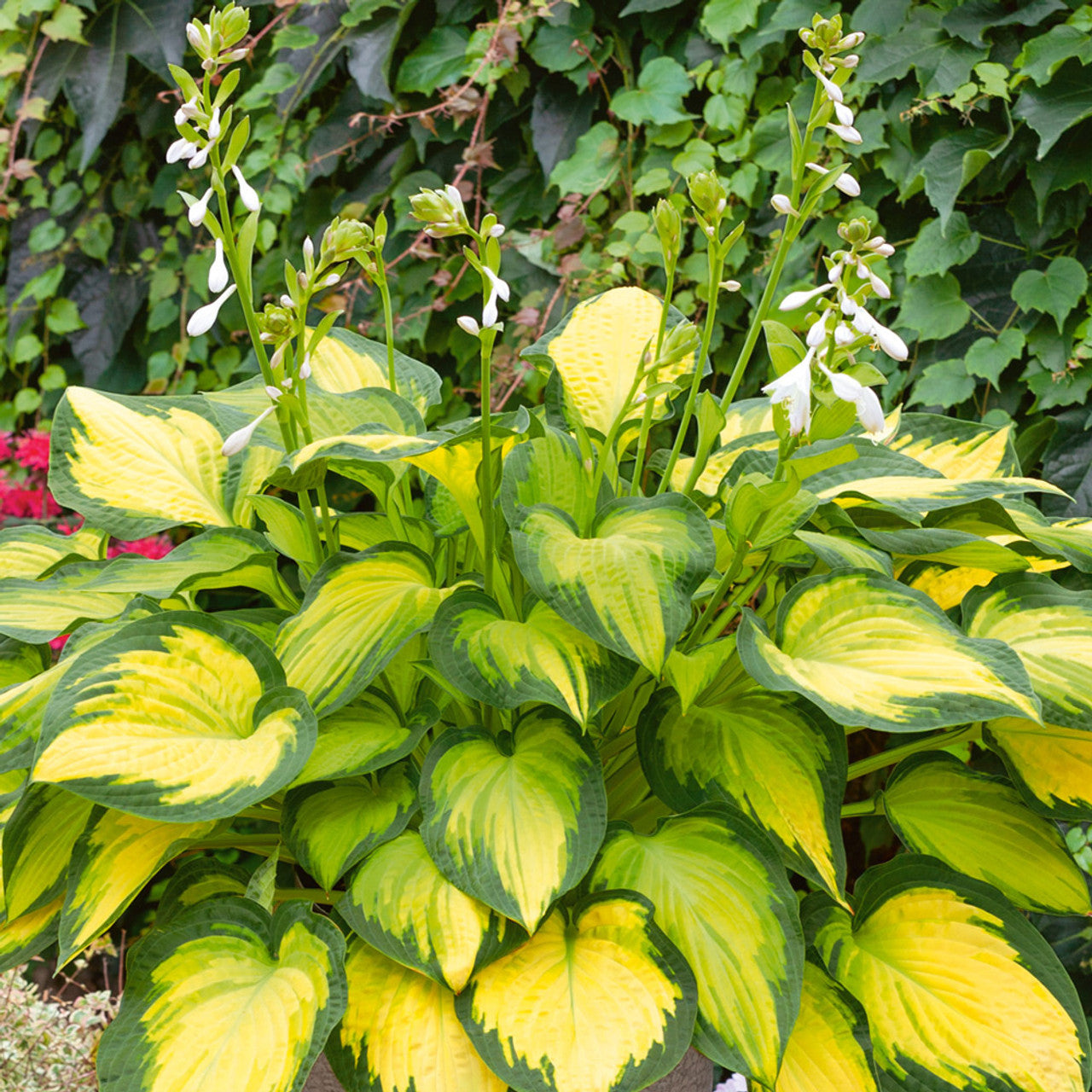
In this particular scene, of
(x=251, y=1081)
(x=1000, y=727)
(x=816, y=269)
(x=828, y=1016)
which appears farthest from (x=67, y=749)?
(x=816, y=269)

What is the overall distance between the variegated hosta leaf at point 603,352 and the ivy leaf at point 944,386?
→ 0.47m

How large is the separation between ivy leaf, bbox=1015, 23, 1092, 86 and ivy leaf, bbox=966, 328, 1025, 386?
310mm

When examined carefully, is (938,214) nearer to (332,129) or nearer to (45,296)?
(332,129)

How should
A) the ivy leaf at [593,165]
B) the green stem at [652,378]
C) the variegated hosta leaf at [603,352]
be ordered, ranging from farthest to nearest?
the ivy leaf at [593,165], the variegated hosta leaf at [603,352], the green stem at [652,378]

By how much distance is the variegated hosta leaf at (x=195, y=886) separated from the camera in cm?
76

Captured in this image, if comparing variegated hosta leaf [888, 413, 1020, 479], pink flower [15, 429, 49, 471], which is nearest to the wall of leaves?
variegated hosta leaf [888, 413, 1020, 479]

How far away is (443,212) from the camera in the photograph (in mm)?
655

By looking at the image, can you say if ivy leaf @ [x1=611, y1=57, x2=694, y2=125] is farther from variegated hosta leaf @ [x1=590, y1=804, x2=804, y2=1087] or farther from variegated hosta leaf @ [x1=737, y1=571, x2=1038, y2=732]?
variegated hosta leaf @ [x1=590, y1=804, x2=804, y2=1087]

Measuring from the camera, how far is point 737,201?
1601mm

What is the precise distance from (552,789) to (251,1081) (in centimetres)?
25

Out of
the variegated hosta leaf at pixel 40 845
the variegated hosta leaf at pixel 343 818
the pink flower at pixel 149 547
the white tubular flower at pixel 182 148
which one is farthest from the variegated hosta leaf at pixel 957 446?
the pink flower at pixel 149 547

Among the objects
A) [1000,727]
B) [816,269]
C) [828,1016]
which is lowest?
[828,1016]

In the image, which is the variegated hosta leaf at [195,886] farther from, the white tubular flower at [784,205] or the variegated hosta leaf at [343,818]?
the white tubular flower at [784,205]

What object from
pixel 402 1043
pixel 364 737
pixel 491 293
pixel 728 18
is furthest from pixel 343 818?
pixel 728 18
